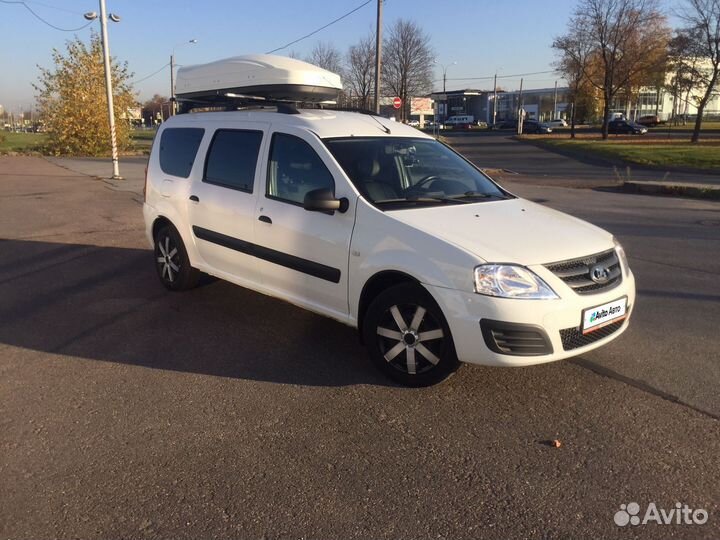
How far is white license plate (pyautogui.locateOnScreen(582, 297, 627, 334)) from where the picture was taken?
3.88 meters

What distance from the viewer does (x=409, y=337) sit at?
13.3 feet

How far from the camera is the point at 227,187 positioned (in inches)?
213

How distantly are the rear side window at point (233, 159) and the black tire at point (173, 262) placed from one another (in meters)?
0.85

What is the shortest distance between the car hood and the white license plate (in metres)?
0.36

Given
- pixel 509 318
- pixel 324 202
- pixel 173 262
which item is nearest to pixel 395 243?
pixel 324 202

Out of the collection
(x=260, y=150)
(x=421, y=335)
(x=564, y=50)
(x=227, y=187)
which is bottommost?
(x=421, y=335)

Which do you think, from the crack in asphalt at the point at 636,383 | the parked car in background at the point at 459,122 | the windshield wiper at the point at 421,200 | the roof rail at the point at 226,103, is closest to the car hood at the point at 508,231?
the windshield wiper at the point at 421,200

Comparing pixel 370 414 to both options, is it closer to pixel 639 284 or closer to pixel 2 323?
pixel 2 323

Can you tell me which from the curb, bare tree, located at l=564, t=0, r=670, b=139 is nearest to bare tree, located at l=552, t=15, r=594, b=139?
bare tree, located at l=564, t=0, r=670, b=139

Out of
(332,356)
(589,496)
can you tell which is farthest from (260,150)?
(589,496)

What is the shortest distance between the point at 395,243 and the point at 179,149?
3.17 metres

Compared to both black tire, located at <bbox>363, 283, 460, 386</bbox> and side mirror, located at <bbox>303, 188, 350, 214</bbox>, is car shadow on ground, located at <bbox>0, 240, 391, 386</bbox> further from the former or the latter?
side mirror, located at <bbox>303, 188, 350, 214</bbox>

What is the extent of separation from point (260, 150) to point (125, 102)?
3008 centimetres

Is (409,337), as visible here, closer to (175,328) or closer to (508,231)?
(508,231)
